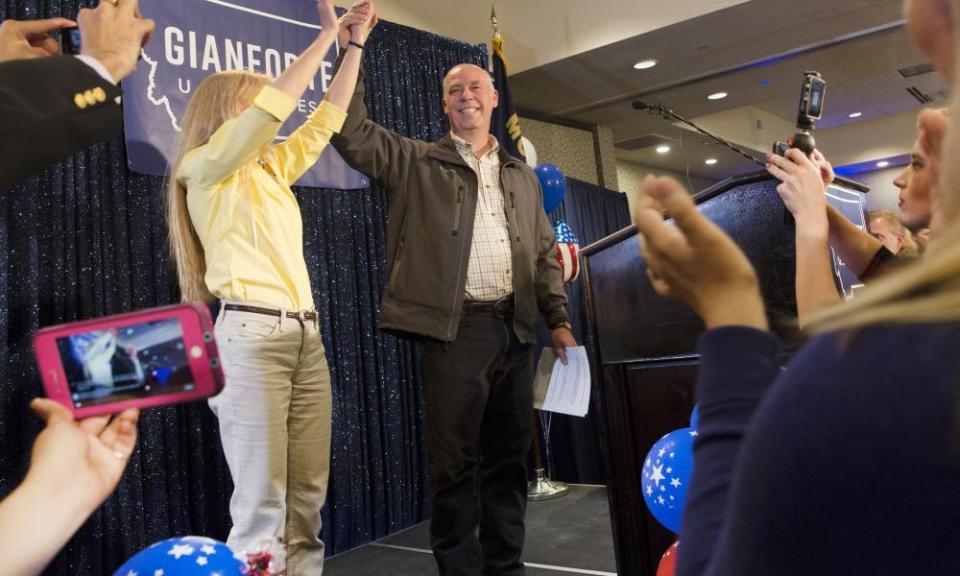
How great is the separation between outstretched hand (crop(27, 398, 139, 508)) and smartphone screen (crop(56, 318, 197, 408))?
2cm

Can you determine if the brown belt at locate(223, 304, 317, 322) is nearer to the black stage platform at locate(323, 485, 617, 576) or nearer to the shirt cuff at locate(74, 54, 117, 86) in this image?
the shirt cuff at locate(74, 54, 117, 86)

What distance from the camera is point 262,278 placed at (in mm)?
1896

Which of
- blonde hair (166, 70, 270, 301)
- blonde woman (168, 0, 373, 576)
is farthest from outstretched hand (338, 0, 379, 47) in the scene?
blonde hair (166, 70, 270, 301)

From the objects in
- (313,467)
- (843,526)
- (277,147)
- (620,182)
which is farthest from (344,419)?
(620,182)

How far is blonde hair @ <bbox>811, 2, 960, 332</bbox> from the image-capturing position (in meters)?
0.42

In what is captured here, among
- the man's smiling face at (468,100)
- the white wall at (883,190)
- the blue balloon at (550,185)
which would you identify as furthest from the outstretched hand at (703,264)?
the white wall at (883,190)

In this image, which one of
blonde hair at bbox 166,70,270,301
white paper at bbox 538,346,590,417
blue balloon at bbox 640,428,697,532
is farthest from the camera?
white paper at bbox 538,346,590,417

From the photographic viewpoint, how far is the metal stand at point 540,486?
12.7 ft

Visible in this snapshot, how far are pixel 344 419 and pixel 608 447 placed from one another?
170 centimetres

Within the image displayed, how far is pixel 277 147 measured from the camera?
2.16 meters

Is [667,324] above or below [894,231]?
below

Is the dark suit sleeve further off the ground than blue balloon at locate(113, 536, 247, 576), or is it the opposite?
the dark suit sleeve

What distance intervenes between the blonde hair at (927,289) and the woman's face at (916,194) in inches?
36.7

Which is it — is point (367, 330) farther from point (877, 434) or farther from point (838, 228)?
point (877, 434)
